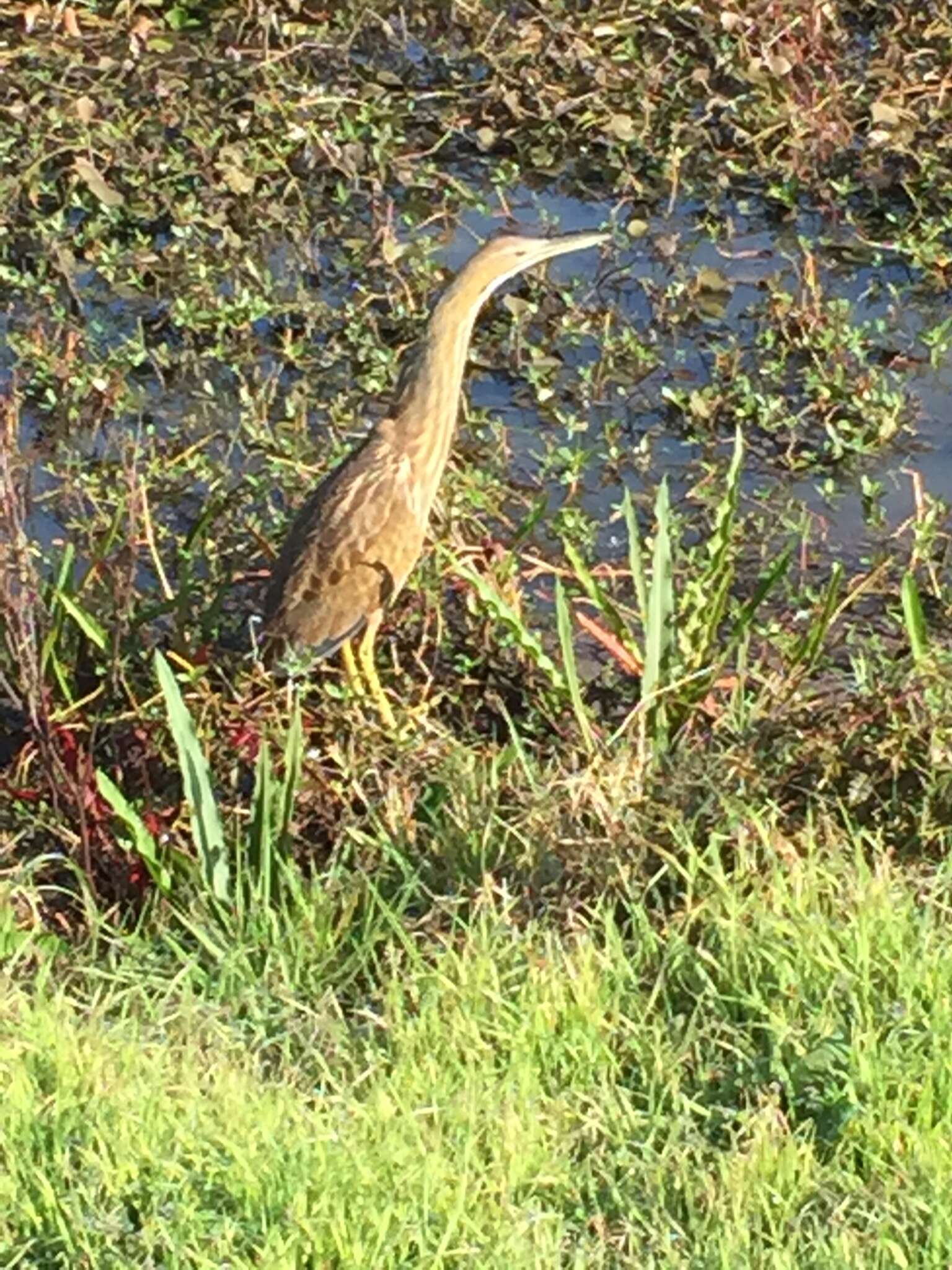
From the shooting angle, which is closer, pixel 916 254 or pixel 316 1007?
pixel 316 1007

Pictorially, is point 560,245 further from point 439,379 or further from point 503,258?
point 439,379

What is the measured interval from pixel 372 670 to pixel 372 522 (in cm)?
29

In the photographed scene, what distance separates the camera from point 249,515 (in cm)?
582

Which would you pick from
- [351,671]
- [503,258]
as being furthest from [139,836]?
[503,258]

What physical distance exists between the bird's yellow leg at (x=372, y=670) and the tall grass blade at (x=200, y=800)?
0.49 meters

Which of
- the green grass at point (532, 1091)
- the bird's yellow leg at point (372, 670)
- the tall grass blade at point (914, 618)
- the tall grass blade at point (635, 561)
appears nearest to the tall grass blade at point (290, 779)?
the green grass at point (532, 1091)

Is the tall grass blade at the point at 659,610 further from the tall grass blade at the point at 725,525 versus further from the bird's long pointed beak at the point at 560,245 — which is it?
the bird's long pointed beak at the point at 560,245

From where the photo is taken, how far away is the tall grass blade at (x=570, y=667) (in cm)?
460

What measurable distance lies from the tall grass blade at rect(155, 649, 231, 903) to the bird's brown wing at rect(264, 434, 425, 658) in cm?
57

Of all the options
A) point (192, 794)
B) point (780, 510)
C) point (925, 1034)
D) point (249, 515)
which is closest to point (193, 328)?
point (249, 515)

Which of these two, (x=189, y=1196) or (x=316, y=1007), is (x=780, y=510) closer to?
(x=316, y=1007)

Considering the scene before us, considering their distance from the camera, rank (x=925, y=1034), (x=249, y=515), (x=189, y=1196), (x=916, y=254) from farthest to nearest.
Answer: (x=916, y=254) → (x=249, y=515) → (x=925, y=1034) → (x=189, y=1196)

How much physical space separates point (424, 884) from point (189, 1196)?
3.57 feet

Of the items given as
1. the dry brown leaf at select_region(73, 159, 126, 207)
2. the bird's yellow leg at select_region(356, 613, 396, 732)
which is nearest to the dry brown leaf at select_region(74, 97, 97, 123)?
the dry brown leaf at select_region(73, 159, 126, 207)
